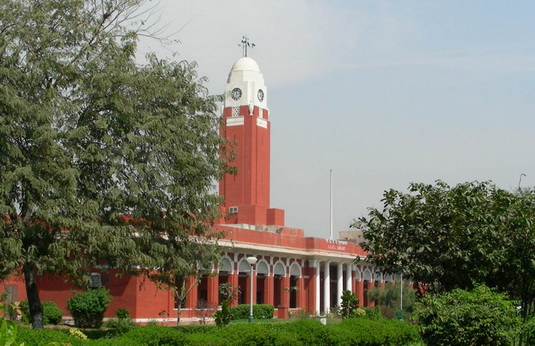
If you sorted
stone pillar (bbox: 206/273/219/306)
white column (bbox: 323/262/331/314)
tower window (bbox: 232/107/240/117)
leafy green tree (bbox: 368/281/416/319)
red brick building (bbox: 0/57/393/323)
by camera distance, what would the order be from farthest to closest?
1. tower window (bbox: 232/107/240/117)
2. white column (bbox: 323/262/331/314)
3. leafy green tree (bbox: 368/281/416/319)
4. stone pillar (bbox: 206/273/219/306)
5. red brick building (bbox: 0/57/393/323)

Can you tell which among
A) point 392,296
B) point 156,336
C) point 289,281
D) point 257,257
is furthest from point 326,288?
point 156,336

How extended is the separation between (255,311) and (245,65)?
25302mm

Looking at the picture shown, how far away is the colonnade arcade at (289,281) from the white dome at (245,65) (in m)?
17.8

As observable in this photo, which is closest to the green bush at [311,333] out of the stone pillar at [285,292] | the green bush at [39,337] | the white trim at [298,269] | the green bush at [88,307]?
the green bush at [39,337]

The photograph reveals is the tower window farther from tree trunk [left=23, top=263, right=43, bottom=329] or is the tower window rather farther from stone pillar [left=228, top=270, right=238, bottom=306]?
tree trunk [left=23, top=263, right=43, bottom=329]

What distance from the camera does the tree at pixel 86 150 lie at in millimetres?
18406

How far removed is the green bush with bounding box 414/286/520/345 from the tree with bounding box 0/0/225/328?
8.59 metres

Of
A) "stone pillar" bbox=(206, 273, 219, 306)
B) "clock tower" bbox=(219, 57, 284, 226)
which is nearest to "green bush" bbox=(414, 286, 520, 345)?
"stone pillar" bbox=(206, 273, 219, 306)

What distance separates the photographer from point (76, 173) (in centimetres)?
1833

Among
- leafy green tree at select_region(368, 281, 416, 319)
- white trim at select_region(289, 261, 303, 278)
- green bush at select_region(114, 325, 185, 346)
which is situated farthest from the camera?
white trim at select_region(289, 261, 303, 278)

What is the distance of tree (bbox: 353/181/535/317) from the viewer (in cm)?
1573

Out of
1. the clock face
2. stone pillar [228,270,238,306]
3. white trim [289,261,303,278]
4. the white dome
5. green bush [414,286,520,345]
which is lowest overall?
green bush [414,286,520,345]

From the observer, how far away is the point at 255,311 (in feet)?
148

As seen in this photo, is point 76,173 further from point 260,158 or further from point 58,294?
point 260,158
